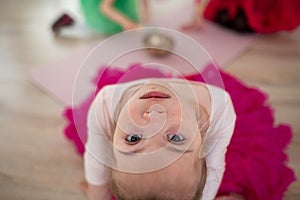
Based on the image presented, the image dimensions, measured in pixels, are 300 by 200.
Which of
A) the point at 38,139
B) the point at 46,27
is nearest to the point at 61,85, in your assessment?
the point at 38,139

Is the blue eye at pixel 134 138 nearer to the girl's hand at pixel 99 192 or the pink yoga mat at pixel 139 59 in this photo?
the girl's hand at pixel 99 192

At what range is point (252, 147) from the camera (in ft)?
2.64

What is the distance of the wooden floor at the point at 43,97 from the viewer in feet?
2.73

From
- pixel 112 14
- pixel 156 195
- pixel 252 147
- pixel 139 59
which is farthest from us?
pixel 112 14

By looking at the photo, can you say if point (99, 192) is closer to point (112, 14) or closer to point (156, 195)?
point (156, 195)

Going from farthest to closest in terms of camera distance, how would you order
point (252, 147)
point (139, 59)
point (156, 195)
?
point (139, 59)
point (252, 147)
point (156, 195)

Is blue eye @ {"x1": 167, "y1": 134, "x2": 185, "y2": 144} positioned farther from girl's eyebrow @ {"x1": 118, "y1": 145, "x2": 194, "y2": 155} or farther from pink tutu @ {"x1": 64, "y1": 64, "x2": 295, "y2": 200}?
pink tutu @ {"x1": 64, "y1": 64, "x2": 295, "y2": 200}

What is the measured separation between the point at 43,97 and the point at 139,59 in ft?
0.98

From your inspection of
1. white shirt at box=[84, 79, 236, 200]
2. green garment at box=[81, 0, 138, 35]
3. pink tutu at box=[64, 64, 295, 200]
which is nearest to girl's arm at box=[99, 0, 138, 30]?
green garment at box=[81, 0, 138, 35]

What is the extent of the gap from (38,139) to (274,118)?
Answer: 22.5 inches

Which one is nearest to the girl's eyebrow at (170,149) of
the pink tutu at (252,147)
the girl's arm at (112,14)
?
the pink tutu at (252,147)

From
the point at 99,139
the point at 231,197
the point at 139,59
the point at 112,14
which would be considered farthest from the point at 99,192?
the point at 112,14

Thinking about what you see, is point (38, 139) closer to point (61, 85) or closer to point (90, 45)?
point (61, 85)

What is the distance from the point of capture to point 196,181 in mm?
524
